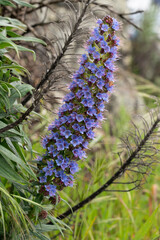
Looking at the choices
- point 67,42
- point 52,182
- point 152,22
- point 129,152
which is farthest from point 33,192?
point 152,22

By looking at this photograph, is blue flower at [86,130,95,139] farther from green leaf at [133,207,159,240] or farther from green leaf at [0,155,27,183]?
green leaf at [133,207,159,240]

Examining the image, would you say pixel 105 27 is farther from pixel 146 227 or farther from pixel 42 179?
pixel 146 227

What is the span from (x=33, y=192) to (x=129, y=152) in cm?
61

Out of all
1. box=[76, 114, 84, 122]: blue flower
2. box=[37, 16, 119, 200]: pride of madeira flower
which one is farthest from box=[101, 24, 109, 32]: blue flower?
box=[76, 114, 84, 122]: blue flower

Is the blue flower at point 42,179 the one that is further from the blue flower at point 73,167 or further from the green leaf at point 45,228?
the green leaf at point 45,228

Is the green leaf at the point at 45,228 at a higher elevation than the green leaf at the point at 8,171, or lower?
lower

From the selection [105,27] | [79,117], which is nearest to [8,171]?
[79,117]

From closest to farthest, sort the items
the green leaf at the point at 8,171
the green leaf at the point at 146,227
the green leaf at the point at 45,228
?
the green leaf at the point at 8,171 → the green leaf at the point at 45,228 → the green leaf at the point at 146,227

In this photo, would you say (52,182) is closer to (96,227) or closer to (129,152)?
(129,152)

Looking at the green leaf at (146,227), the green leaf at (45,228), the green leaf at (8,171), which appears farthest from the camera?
the green leaf at (146,227)

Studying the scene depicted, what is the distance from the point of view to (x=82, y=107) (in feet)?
4.84

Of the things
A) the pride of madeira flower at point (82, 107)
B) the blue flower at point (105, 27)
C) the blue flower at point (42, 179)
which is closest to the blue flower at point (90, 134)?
the pride of madeira flower at point (82, 107)

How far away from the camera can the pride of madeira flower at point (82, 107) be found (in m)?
1.45

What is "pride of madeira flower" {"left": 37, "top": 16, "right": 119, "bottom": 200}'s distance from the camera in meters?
1.45
